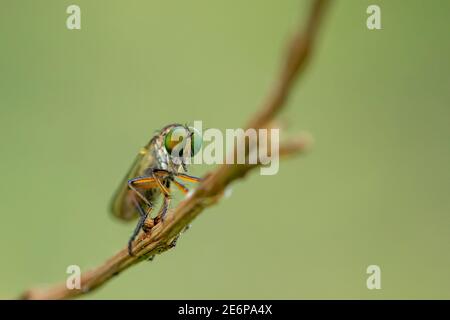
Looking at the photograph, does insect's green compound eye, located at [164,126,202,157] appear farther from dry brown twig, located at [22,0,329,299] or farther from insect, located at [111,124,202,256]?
dry brown twig, located at [22,0,329,299]

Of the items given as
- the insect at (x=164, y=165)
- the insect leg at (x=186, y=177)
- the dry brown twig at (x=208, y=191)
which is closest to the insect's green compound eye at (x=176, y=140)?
the insect at (x=164, y=165)

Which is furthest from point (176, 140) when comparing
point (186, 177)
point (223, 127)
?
point (223, 127)

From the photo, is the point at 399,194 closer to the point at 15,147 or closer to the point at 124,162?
the point at 124,162

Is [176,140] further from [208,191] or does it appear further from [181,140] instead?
[208,191]

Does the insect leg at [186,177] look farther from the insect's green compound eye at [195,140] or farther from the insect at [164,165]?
the insect's green compound eye at [195,140]

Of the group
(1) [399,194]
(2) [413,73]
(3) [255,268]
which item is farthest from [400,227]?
(2) [413,73]

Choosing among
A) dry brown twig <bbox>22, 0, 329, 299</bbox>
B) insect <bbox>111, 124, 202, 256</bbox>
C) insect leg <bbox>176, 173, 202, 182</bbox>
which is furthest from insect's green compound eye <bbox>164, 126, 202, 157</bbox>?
dry brown twig <bbox>22, 0, 329, 299</bbox>
